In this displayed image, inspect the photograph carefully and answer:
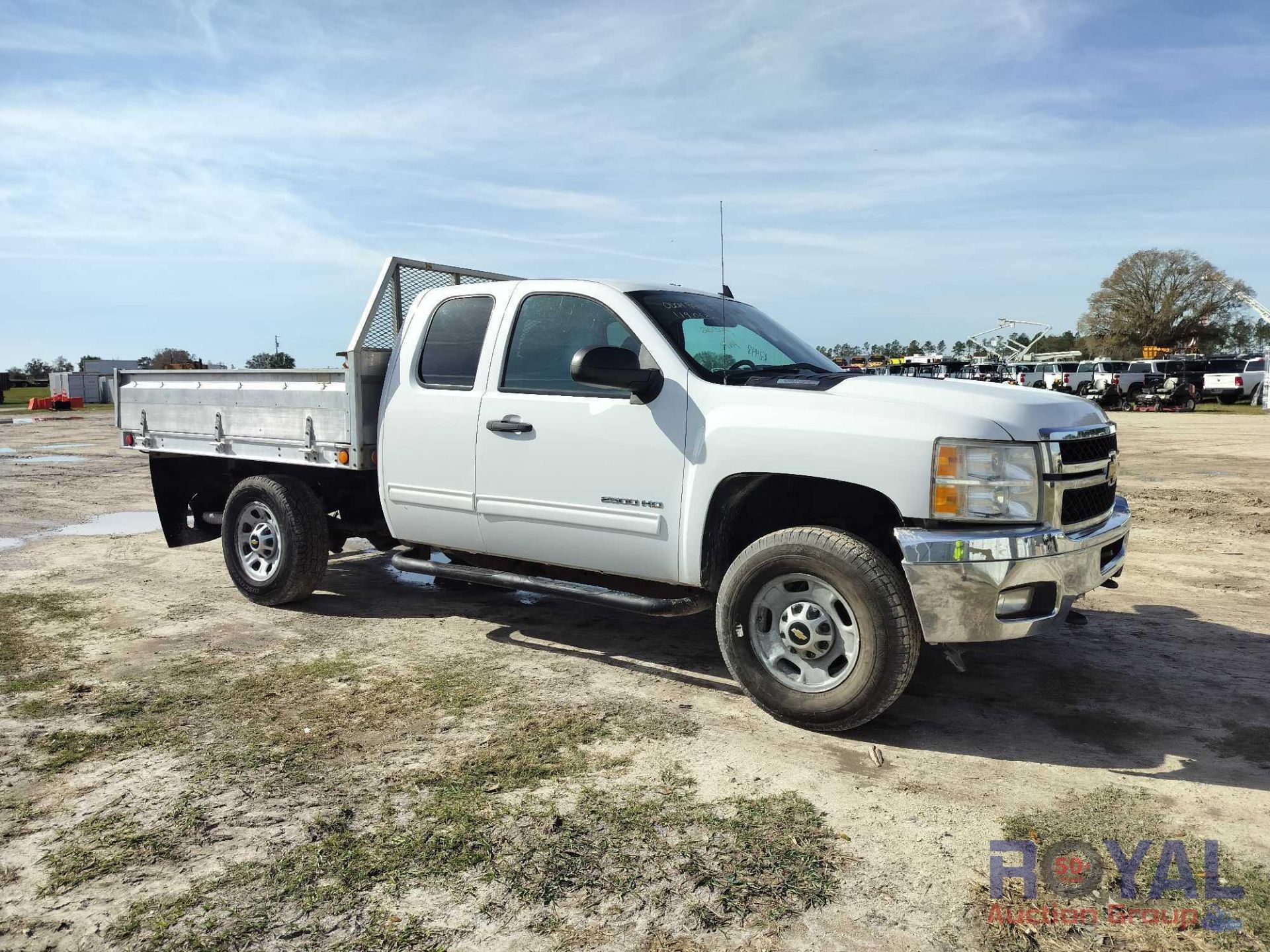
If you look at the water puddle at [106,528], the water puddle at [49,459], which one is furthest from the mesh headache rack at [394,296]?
the water puddle at [49,459]

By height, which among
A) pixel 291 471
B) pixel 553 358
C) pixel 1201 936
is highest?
pixel 553 358

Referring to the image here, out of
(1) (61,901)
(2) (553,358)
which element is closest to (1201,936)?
(1) (61,901)

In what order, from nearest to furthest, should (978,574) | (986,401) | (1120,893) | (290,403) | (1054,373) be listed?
(1120,893) < (978,574) < (986,401) < (290,403) < (1054,373)

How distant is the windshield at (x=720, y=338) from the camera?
4594 millimetres

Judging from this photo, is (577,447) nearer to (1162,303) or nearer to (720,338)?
(720,338)

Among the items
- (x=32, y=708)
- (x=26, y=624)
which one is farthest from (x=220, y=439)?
(x=32, y=708)

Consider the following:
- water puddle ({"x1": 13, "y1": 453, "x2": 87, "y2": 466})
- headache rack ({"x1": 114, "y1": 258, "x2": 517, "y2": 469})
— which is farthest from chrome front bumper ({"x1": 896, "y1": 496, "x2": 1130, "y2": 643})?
water puddle ({"x1": 13, "y1": 453, "x2": 87, "y2": 466})

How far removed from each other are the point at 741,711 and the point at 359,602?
10.6ft

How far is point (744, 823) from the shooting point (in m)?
3.20

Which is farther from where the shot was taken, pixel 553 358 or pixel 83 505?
pixel 83 505

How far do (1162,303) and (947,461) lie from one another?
8146 centimetres

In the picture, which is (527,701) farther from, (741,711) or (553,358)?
(553,358)

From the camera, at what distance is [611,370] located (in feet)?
14.1

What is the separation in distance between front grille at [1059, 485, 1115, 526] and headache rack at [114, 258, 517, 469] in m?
3.69
